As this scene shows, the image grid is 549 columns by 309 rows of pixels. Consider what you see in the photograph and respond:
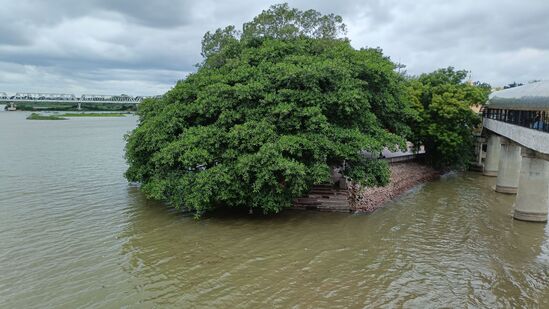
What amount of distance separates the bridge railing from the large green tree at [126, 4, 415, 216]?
6.15 metres

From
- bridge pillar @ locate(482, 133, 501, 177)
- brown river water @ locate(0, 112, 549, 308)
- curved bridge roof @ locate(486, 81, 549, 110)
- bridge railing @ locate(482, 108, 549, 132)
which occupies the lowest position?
brown river water @ locate(0, 112, 549, 308)

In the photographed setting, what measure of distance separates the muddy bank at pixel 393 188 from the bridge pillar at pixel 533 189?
7.13 meters

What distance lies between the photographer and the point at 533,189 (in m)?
22.0

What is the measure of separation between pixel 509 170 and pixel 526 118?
887 centimetres

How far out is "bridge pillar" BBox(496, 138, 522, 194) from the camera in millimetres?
29125

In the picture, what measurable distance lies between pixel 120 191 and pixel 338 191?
13.3m

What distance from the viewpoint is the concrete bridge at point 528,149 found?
1870cm

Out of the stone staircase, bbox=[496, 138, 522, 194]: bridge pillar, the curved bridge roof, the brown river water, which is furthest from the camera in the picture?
bbox=[496, 138, 522, 194]: bridge pillar

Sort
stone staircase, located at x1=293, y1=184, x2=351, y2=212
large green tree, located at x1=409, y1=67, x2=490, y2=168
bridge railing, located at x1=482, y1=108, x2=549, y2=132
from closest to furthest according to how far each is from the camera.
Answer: bridge railing, located at x1=482, y1=108, x2=549, y2=132 < stone staircase, located at x1=293, y1=184, x2=351, y2=212 < large green tree, located at x1=409, y1=67, x2=490, y2=168

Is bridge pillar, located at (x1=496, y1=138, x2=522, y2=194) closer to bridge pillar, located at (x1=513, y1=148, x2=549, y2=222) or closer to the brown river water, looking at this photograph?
the brown river water

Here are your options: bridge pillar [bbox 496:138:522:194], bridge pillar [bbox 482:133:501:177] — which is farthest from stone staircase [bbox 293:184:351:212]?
bridge pillar [bbox 482:133:501:177]

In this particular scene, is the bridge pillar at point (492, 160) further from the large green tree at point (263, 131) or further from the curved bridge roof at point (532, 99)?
the large green tree at point (263, 131)

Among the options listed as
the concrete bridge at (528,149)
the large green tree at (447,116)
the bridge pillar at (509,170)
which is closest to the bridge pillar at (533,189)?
the concrete bridge at (528,149)

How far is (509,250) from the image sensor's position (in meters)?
17.6
